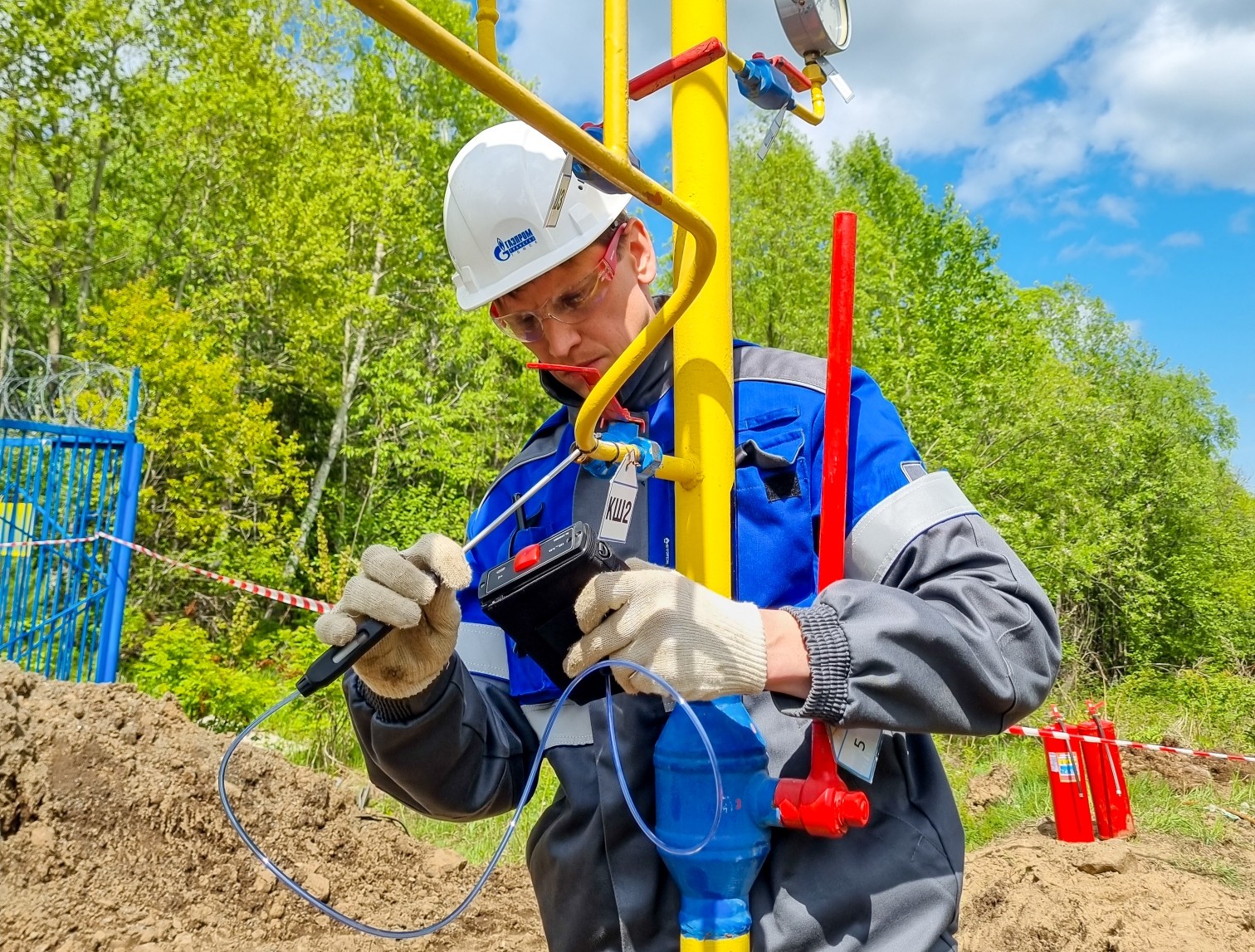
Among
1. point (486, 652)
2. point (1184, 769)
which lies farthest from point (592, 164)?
point (1184, 769)

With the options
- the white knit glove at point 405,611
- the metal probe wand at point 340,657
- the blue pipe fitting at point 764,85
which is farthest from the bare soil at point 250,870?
the blue pipe fitting at point 764,85

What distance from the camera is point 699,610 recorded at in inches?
46.9

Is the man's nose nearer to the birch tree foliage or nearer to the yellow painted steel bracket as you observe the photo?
the yellow painted steel bracket

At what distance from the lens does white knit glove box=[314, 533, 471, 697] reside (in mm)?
1290

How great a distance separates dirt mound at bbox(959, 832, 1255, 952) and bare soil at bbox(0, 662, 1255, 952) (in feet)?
0.03

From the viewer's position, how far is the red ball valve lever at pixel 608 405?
4.90ft

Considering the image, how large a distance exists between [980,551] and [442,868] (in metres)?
4.75

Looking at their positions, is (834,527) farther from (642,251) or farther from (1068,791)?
(1068,791)

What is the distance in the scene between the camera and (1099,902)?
15.3 ft

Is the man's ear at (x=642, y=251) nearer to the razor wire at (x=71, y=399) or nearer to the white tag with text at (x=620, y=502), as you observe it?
the white tag with text at (x=620, y=502)

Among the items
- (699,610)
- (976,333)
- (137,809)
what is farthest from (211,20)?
(699,610)

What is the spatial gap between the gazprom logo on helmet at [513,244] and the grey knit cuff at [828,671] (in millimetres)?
907

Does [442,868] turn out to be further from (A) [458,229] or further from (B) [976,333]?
(B) [976,333]

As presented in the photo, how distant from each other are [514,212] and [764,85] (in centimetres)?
49
